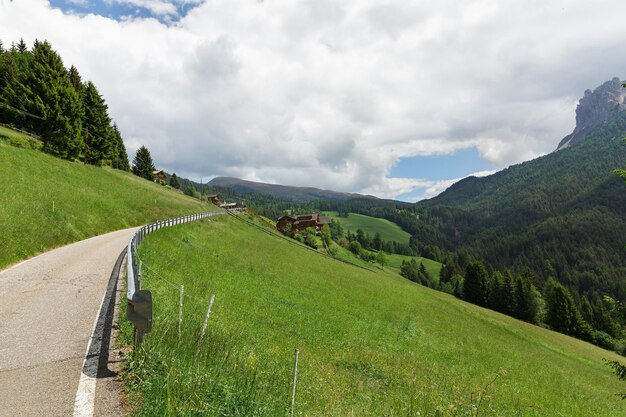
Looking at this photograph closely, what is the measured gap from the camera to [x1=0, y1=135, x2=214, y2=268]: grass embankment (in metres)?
20.9

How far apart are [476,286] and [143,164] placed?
350 feet

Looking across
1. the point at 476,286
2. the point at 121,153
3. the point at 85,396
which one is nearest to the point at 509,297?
the point at 476,286

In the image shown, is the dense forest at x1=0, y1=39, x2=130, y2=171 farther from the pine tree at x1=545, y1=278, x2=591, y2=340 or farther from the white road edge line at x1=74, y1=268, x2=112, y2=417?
the pine tree at x1=545, y1=278, x2=591, y2=340

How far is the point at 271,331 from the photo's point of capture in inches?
644

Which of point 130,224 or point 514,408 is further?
point 130,224

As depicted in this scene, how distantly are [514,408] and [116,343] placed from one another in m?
16.3

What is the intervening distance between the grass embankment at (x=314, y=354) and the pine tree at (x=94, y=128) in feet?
100

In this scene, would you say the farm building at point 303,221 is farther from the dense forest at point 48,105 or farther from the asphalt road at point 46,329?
the asphalt road at point 46,329

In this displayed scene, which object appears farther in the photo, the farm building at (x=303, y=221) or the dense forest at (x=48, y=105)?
the farm building at (x=303, y=221)

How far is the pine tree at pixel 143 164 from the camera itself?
108312mm

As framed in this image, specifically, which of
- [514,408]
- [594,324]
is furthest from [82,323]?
[594,324]

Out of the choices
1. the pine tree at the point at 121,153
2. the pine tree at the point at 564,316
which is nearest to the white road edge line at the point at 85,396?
the pine tree at the point at 121,153

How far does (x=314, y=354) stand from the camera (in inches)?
603

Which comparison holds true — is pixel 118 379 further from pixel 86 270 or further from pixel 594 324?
pixel 594 324
